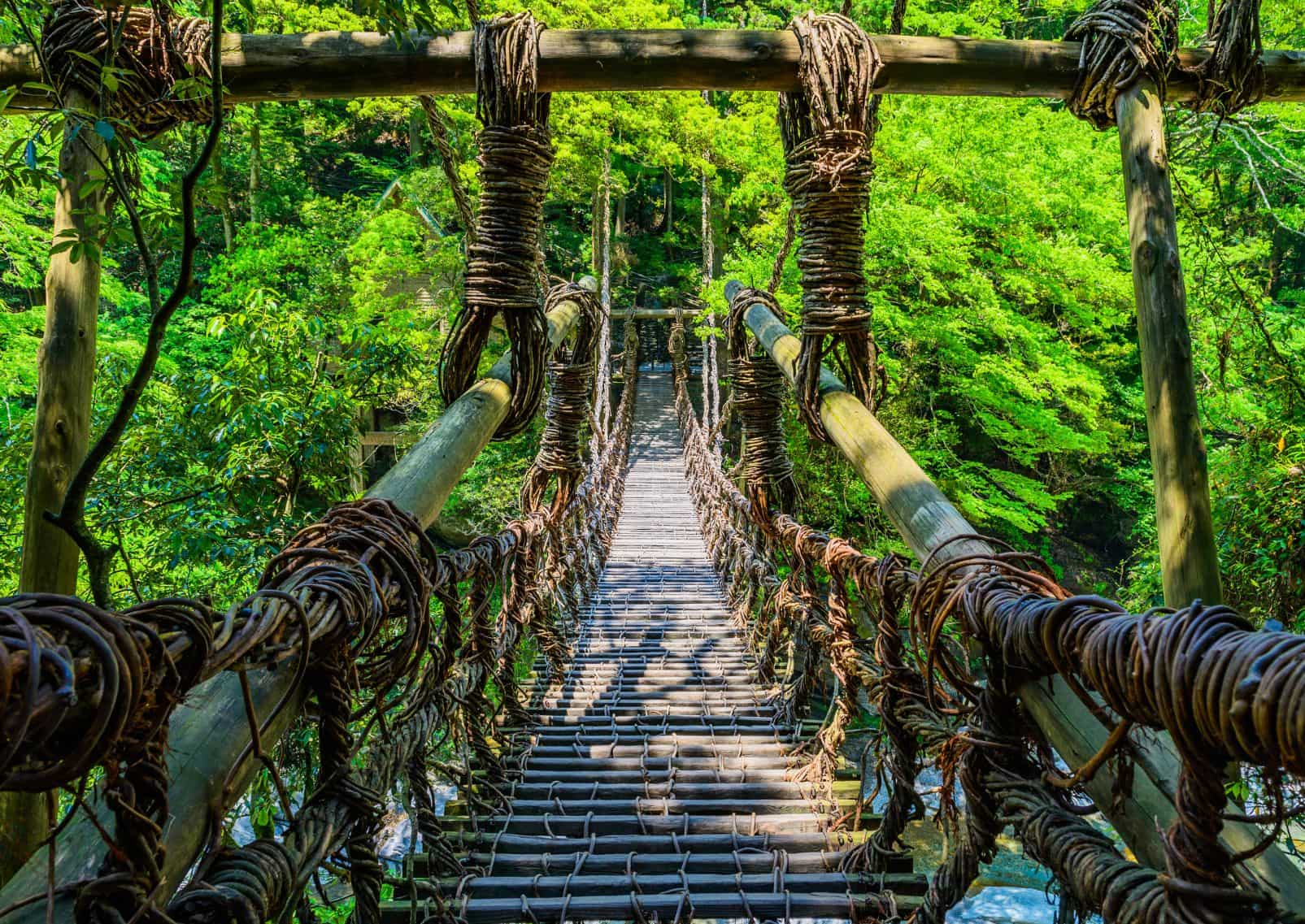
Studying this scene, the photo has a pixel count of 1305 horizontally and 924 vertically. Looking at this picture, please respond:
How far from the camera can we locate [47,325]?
1972 mm

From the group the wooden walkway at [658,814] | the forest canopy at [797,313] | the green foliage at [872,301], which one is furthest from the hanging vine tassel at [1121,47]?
the wooden walkway at [658,814]

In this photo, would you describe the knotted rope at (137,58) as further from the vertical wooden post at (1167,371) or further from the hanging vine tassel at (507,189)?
the vertical wooden post at (1167,371)

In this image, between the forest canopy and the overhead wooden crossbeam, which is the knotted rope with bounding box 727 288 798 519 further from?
the overhead wooden crossbeam

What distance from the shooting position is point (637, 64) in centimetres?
200

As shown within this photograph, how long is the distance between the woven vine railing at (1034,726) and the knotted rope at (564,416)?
1542 millimetres

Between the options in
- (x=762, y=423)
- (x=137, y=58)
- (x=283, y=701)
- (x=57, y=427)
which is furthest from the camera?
(x=762, y=423)

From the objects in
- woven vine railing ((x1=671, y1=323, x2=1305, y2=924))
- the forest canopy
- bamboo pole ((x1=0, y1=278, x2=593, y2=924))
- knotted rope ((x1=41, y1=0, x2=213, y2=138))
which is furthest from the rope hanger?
bamboo pole ((x1=0, y1=278, x2=593, y2=924))

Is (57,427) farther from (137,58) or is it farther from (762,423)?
(762,423)

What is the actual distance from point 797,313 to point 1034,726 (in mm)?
5712

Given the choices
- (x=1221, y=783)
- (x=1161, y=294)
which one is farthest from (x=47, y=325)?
(x=1161, y=294)

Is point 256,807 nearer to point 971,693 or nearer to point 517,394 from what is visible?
point 517,394

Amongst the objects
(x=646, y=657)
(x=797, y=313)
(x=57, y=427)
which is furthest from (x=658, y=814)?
(x=797, y=313)

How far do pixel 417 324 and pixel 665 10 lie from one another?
5.12 metres

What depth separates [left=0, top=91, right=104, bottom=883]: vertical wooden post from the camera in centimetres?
189
